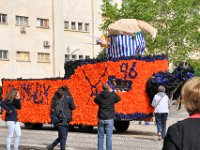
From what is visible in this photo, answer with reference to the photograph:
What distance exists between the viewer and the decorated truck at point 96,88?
19.3m

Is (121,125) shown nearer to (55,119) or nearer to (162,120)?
(162,120)

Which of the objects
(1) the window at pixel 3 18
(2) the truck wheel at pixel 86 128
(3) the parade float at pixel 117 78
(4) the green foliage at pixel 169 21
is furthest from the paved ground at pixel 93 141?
(1) the window at pixel 3 18

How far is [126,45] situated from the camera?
20.2 meters

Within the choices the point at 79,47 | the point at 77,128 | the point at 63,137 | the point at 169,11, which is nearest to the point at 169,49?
the point at 169,11

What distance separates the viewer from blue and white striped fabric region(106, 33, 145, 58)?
2009cm

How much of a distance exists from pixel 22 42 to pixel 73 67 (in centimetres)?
2768

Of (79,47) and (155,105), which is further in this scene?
(79,47)

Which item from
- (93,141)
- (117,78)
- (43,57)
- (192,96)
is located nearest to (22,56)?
(43,57)

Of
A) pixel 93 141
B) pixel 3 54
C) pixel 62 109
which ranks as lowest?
pixel 93 141

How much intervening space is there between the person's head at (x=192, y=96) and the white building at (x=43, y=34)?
41.7 metres

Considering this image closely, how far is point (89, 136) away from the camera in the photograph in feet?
63.3

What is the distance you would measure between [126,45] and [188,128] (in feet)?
54.8

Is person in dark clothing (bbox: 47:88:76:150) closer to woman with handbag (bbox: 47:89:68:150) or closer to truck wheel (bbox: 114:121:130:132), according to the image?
woman with handbag (bbox: 47:89:68:150)

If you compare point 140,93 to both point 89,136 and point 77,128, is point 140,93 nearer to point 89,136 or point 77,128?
point 89,136
